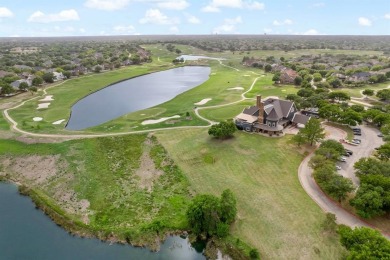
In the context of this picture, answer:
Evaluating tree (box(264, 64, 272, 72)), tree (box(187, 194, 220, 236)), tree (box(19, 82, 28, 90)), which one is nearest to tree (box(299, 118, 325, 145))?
tree (box(187, 194, 220, 236))

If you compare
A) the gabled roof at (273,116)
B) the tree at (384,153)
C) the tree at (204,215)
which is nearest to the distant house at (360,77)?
the gabled roof at (273,116)

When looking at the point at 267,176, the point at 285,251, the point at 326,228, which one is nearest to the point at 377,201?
the point at 326,228

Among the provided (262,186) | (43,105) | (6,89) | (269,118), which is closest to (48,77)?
(6,89)

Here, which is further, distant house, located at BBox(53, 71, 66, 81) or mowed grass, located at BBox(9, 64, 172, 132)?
distant house, located at BBox(53, 71, 66, 81)

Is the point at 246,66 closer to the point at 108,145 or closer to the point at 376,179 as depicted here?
the point at 108,145

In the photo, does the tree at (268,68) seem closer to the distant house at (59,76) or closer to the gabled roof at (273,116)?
the gabled roof at (273,116)

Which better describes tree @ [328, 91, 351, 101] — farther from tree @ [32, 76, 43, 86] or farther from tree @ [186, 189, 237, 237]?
tree @ [32, 76, 43, 86]
